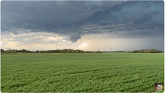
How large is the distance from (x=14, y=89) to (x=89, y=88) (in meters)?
3.01

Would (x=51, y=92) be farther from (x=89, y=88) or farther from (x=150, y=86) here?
(x=150, y=86)

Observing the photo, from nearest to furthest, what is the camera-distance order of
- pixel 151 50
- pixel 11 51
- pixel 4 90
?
1. pixel 4 90
2. pixel 11 51
3. pixel 151 50

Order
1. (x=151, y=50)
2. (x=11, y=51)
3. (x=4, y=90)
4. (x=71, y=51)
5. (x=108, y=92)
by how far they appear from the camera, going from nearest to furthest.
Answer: (x=108, y=92), (x=4, y=90), (x=11, y=51), (x=71, y=51), (x=151, y=50)

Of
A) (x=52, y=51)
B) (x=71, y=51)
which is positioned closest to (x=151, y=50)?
(x=71, y=51)

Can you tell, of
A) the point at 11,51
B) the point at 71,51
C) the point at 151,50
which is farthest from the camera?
the point at 151,50

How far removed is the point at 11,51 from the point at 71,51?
2765 cm

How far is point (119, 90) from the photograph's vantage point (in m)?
4.84

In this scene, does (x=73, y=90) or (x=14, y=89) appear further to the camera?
(x=14, y=89)

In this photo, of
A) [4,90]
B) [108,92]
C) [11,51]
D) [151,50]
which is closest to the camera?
[108,92]

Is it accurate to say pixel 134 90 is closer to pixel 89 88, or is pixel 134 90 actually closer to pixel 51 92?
pixel 89 88

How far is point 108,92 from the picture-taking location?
4688 millimetres

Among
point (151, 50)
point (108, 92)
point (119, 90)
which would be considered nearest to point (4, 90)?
point (108, 92)

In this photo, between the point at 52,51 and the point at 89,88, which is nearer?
the point at 89,88

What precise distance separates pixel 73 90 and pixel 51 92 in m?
0.81
